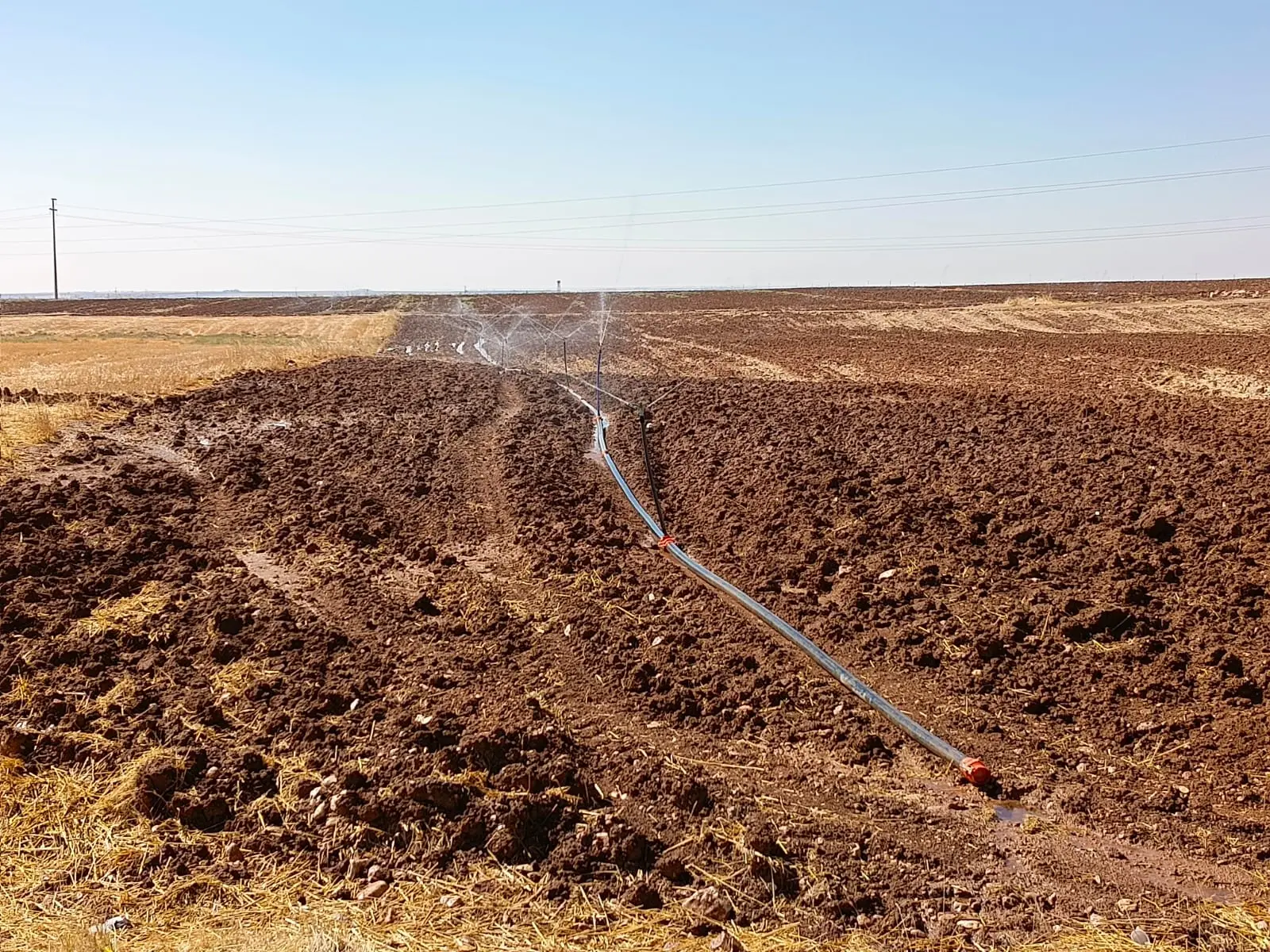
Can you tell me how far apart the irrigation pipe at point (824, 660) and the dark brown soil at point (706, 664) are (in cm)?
12

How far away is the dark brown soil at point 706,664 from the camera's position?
147 inches

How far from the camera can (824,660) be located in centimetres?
563

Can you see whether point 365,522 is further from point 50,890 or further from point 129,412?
point 129,412

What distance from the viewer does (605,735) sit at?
15.7ft

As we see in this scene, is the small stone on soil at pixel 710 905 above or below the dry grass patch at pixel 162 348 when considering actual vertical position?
below

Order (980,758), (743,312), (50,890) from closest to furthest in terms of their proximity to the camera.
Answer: (50,890) < (980,758) < (743,312)

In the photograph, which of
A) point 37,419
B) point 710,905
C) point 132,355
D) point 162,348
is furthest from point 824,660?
point 162,348

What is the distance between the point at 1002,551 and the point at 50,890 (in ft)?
20.9

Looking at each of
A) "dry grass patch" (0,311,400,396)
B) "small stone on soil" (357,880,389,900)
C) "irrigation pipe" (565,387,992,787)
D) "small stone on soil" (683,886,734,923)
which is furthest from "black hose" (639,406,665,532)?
"dry grass patch" (0,311,400,396)

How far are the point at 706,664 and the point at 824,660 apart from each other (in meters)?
0.75

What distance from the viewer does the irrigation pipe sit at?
452 cm

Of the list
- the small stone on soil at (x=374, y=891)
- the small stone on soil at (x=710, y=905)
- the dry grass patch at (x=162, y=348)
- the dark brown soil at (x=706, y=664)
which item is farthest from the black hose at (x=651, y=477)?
the dry grass patch at (x=162, y=348)

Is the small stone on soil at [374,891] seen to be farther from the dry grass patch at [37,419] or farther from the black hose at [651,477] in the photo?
the dry grass patch at [37,419]

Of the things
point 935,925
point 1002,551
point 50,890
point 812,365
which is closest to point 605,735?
point 935,925
